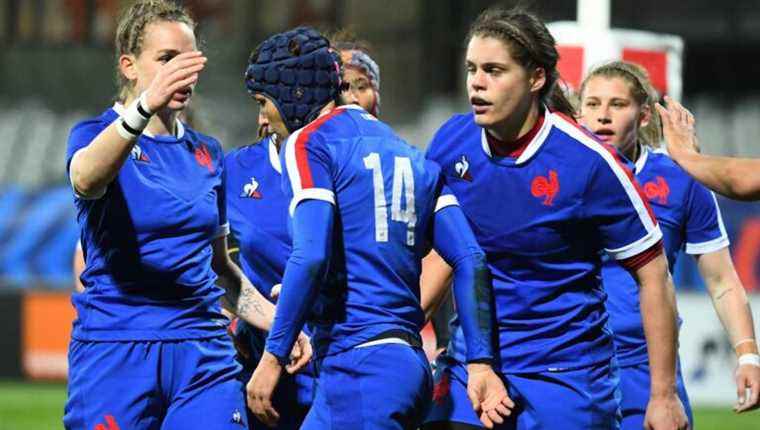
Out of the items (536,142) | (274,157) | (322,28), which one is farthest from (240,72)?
(536,142)

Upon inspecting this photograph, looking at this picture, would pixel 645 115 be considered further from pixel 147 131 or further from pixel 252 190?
pixel 147 131

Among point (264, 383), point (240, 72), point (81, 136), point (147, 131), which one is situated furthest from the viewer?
point (240, 72)

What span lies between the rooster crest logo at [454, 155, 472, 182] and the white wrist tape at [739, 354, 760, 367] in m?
1.72

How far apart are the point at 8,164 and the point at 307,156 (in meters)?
17.3

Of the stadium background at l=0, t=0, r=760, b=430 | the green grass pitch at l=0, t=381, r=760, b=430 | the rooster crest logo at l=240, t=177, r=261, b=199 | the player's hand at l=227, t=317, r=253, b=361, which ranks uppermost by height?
the rooster crest logo at l=240, t=177, r=261, b=199

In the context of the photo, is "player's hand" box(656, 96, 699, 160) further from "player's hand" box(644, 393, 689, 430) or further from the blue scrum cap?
the blue scrum cap

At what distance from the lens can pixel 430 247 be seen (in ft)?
16.2

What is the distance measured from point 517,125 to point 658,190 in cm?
144

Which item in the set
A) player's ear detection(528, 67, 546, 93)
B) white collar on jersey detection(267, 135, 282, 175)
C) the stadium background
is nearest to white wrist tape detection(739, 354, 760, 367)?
player's ear detection(528, 67, 546, 93)

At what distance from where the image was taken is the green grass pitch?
12.9 m

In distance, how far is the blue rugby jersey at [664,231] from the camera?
5891 mm

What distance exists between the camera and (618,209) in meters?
4.76

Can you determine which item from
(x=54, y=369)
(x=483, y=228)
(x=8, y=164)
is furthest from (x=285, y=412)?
(x=8, y=164)

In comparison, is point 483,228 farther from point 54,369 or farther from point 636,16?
point 636,16
